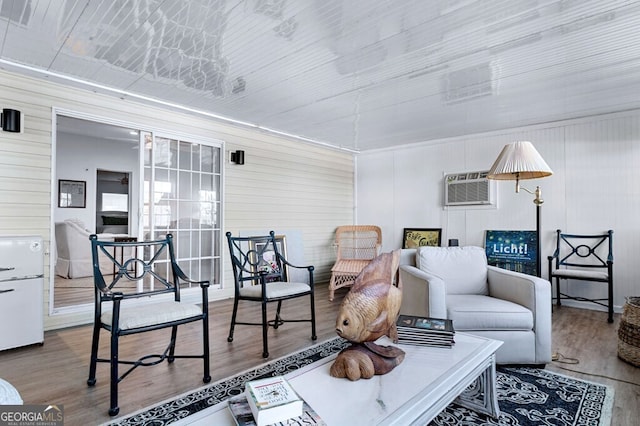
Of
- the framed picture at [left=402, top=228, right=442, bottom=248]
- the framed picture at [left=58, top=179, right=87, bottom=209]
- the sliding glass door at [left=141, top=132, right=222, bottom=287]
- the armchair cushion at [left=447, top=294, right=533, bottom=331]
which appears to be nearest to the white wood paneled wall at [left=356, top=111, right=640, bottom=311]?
the framed picture at [left=402, top=228, right=442, bottom=248]

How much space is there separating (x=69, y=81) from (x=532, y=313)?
15.1 feet

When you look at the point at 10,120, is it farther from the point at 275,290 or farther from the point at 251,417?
the point at 251,417

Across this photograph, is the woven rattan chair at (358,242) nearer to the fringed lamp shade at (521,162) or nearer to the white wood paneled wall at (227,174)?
the white wood paneled wall at (227,174)

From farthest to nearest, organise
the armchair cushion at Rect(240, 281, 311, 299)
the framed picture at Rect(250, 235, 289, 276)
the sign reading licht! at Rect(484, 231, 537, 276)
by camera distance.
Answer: the framed picture at Rect(250, 235, 289, 276)
the sign reading licht! at Rect(484, 231, 537, 276)
the armchair cushion at Rect(240, 281, 311, 299)

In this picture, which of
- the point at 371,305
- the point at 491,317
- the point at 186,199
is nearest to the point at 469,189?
the point at 491,317

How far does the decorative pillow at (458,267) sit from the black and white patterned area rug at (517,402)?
0.73 metres

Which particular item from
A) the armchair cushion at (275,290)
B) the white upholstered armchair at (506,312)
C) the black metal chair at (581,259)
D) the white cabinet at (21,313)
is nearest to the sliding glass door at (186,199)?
the white cabinet at (21,313)

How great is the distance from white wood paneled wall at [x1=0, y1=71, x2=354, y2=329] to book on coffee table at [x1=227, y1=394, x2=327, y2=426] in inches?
124

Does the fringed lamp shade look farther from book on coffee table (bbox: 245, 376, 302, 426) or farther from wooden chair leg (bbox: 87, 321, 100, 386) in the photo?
wooden chair leg (bbox: 87, 321, 100, 386)

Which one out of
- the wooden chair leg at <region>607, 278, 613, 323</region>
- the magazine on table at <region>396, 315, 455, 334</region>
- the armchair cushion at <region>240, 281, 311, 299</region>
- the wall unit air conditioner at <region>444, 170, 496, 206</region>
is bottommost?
the wooden chair leg at <region>607, 278, 613, 323</region>

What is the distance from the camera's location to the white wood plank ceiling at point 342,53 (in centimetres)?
229

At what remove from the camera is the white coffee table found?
1193 mm

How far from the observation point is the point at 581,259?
4480mm

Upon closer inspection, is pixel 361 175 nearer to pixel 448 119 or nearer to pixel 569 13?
pixel 448 119
